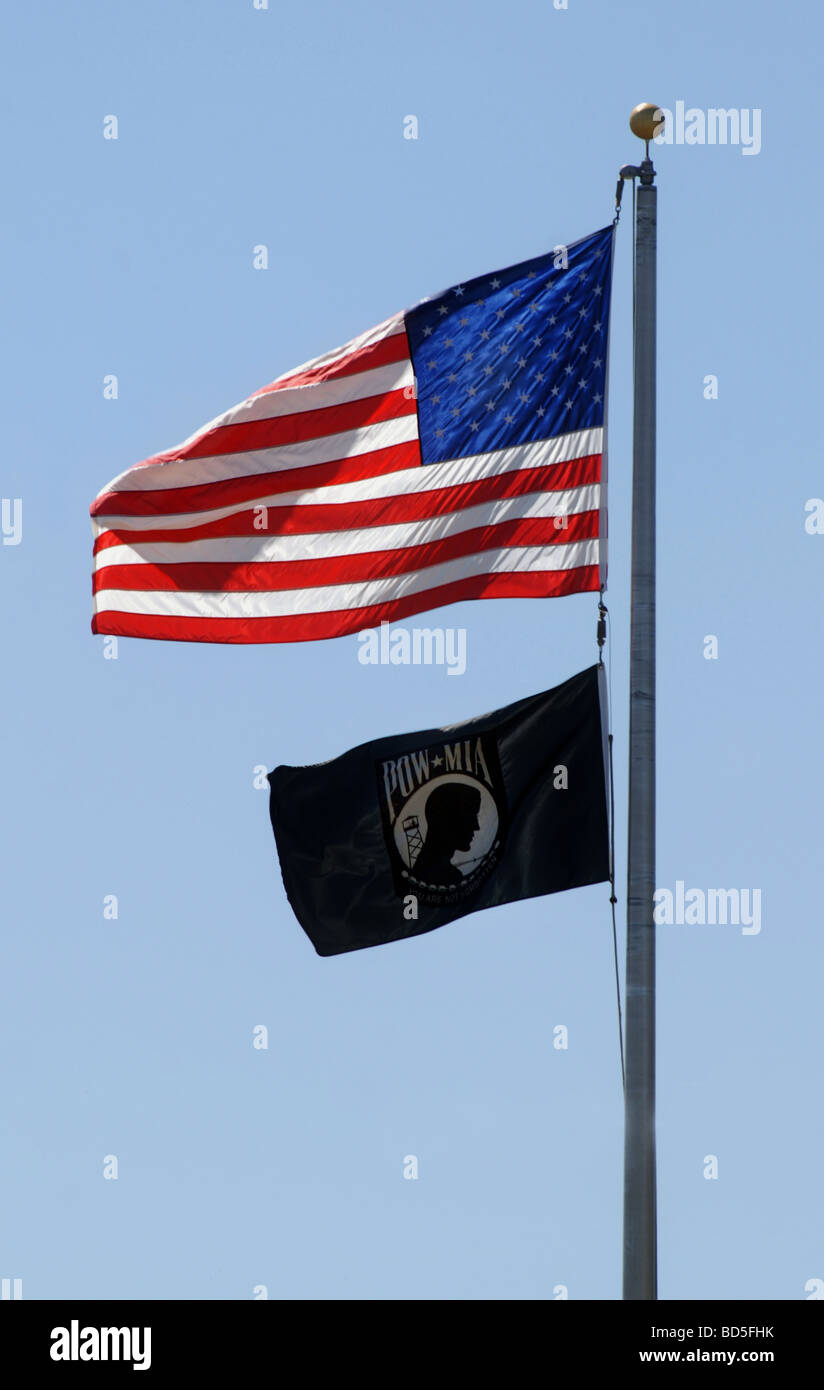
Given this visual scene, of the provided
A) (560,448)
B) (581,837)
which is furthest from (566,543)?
(581,837)

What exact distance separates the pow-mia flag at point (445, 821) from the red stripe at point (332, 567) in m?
1.23

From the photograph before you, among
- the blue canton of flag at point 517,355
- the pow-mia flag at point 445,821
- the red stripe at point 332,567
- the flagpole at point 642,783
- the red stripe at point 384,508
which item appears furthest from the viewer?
the blue canton of flag at point 517,355

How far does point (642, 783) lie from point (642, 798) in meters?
0.12

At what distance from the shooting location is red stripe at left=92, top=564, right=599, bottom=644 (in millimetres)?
22859

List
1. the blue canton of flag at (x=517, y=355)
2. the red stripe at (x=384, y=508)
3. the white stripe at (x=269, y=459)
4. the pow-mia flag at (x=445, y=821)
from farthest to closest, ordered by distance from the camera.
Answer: the white stripe at (x=269, y=459)
the blue canton of flag at (x=517, y=355)
the red stripe at (x=384, y=508)
the pow-mia flag at (x=445, y=821)

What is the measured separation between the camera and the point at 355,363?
24.8m

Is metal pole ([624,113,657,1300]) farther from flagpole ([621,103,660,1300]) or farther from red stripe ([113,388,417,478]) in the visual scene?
red stripe ([113,388,417,478])

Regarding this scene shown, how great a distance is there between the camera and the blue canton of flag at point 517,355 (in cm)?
2352

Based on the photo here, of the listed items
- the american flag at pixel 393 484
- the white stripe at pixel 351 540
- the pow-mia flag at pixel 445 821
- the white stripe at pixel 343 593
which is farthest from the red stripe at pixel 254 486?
the pow-mia flag at pixel 445 821

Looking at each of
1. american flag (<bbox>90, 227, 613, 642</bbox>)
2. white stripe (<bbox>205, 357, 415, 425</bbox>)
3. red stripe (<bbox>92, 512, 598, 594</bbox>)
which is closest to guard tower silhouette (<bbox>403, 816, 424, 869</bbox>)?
american flag (<bbox>90, 227, 613, 642</bbox>)

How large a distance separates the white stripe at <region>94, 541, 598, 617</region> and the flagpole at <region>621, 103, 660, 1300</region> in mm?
1341

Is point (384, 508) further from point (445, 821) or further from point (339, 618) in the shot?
point (445, 821)

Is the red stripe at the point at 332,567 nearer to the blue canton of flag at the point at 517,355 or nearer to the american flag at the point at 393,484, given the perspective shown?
the american flag at the point at 393,484

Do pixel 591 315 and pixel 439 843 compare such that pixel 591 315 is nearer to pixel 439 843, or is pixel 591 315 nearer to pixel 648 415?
pixel 648 415
